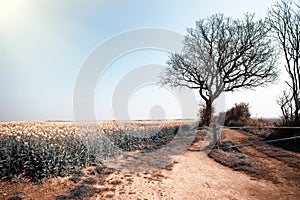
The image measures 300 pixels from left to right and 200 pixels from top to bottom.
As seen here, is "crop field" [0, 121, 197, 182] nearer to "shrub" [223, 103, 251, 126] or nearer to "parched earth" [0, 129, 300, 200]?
"parched earth" [0, 129, 300, 200]

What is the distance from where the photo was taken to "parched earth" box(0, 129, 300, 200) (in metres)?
4.89

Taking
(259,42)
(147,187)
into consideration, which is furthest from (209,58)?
(147,187)

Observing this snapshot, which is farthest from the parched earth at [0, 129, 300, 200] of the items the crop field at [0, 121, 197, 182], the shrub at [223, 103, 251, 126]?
the shrub at [223, 103, 251, 126]

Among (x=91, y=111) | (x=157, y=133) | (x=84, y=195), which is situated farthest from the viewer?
(x=157, y=133)

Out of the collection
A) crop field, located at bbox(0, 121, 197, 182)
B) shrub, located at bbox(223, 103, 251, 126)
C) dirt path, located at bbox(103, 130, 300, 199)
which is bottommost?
dirt path, located at bbox(103, 130, 300, 199)

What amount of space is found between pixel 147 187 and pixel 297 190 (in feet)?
14.3

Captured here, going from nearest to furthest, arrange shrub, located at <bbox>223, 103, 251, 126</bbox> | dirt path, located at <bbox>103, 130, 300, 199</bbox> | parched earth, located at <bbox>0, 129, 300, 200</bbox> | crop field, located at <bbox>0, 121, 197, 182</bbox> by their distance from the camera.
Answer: parched earth, located at <bbox>0, 129, 300, 200</bbox> → dirt path, located at <bbox>103, 130, 300, 199</bbox> → crop field, located at <bbox>0, 121, 197, 182</bbox> → shrub, located at <bbox>223, 103, 251, 126</bbox>

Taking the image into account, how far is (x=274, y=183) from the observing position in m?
5.69

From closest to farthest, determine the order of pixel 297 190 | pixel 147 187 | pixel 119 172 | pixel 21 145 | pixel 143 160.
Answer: pixel 297 190 → pixel 147 187 → pixel 21 145 → pixel 119 172 → pixel 143 160

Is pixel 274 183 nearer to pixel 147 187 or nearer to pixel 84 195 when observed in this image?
pixel 147 187

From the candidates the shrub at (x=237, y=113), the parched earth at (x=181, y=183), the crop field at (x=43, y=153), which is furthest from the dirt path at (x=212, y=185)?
the shrub at (x=237, y=113)

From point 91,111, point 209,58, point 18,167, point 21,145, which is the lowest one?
point 18,167

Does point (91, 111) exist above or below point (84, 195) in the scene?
above

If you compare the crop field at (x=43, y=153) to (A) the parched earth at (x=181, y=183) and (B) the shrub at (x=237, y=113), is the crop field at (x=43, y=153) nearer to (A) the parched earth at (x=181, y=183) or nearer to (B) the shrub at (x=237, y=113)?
(A) the parched earth at (x=181, y=183)
